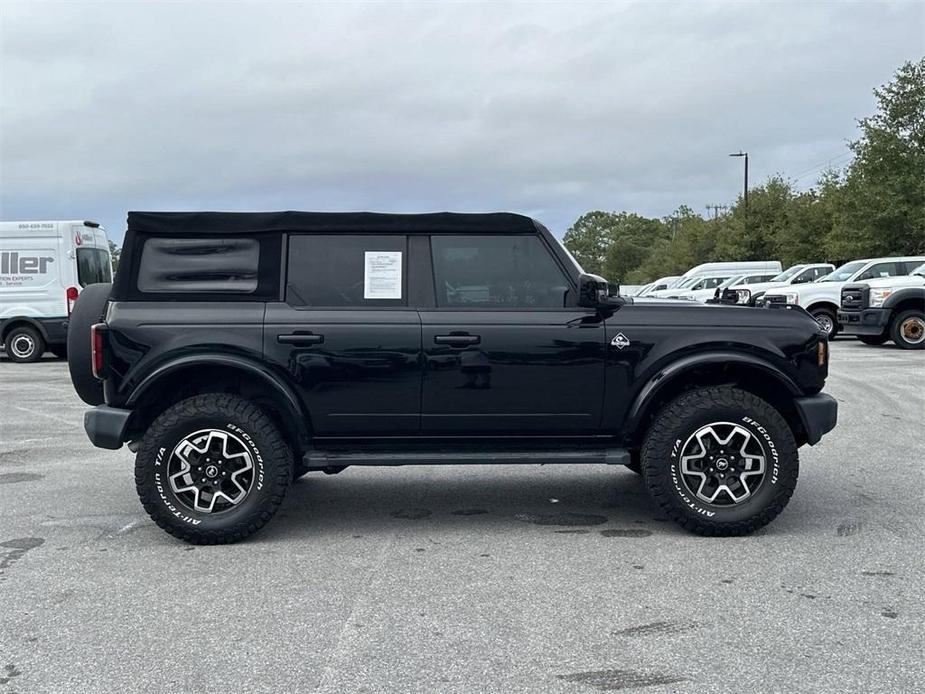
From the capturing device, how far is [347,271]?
5340 mm

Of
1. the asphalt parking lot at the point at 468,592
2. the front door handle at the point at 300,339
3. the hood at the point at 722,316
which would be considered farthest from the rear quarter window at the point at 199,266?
the hood at the point at 722,316

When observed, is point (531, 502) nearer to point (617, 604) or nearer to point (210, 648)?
point (617, 604)

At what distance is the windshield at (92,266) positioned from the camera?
56.2ft

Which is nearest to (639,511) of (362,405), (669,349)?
(669,349)

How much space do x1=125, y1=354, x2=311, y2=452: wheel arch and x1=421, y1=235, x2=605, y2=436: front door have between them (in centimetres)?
74

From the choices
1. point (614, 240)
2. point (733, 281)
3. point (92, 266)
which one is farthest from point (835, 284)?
point (614, 240)

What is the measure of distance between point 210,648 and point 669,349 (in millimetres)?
2913

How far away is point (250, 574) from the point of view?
15.2 feet

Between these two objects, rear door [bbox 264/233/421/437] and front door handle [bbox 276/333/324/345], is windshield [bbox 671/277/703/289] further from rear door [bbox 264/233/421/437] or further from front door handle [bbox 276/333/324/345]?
front door handle [bbox 276/333/324/345]

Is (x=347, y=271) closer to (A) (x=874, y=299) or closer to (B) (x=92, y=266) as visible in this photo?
(B) (x=92, y=266)

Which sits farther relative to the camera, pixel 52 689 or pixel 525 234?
pixel 525 234

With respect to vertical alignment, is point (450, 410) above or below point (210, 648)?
above

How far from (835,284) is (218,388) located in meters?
18.8

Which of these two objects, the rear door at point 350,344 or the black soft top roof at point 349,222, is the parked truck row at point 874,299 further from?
the rear door at point 350,344
